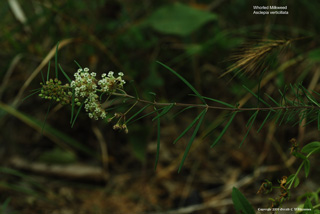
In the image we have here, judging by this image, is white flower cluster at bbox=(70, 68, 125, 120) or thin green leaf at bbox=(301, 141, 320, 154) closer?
white flower cluster at bbox=(70, 68, 125, 120)

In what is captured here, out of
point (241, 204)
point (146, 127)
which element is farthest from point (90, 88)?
point (146, 127)

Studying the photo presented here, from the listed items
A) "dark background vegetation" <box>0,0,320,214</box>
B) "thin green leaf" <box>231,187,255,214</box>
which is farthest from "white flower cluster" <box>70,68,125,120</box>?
"dark background vegetation" <box>0,0,320,214</box>

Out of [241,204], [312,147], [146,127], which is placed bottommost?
[241,204]

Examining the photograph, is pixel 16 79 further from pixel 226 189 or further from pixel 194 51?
pixel 226 189

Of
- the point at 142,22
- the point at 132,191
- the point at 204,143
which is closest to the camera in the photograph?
the point at 132,191

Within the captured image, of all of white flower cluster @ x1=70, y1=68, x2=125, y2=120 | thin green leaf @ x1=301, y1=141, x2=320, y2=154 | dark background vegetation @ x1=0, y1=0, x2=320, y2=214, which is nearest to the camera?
white flower cluster @ x1=70, y1=68, x2=125, y2=120

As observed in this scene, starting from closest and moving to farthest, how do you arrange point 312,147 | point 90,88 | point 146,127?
point 90,88 < point 312,147 < point 146,127

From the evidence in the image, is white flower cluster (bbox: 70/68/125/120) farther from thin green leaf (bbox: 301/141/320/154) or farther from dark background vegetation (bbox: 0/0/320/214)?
dark background vegetation (bbox: 0/0/320/214)

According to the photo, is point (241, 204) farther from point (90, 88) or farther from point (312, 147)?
point (90, 88)

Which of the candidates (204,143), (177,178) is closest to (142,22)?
(204,143)
